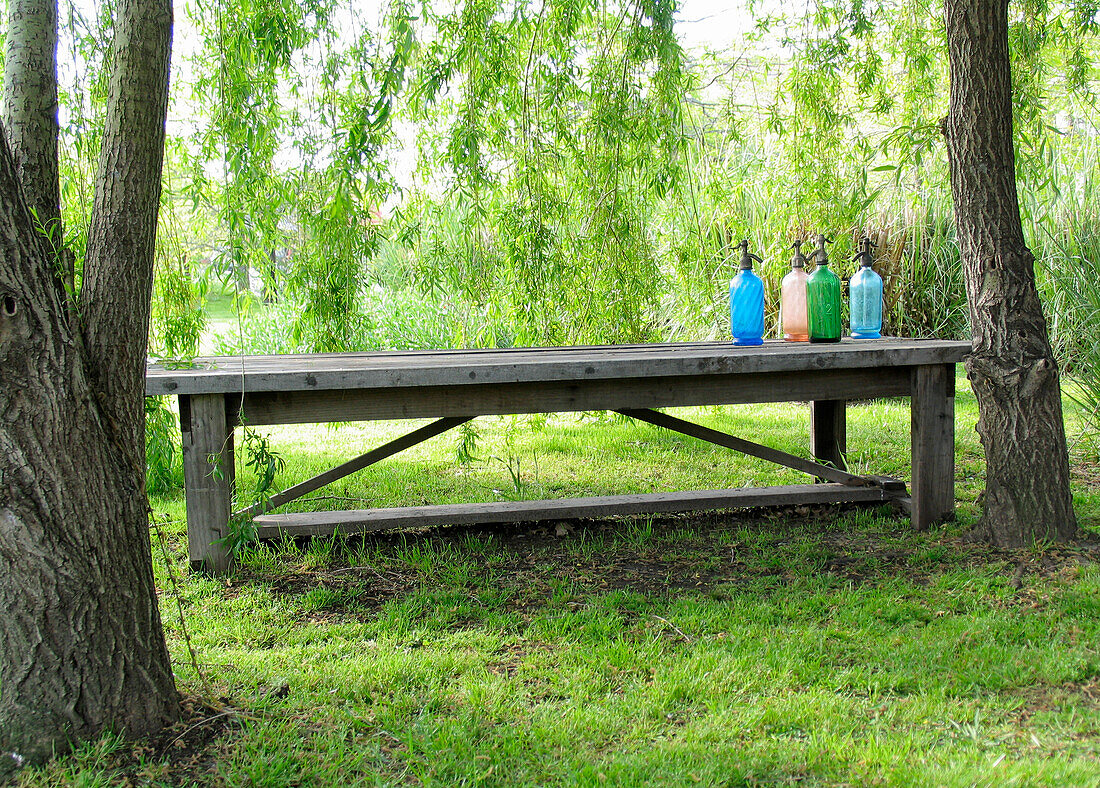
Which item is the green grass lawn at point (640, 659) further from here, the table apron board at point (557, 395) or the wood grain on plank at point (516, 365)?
the wood grain on plank at point (516, 365)

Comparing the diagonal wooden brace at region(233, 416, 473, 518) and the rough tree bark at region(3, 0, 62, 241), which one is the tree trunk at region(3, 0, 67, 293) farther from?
the diagonal wooden brace at region(233, 416, 473, 518)

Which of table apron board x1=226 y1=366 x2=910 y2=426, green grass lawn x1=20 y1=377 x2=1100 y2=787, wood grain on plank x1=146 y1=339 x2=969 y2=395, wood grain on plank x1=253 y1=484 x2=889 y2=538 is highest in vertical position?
wood grain on plank x1=146 y1=339 x2=969 y2=395

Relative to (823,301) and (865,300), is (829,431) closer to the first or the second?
(865,300)

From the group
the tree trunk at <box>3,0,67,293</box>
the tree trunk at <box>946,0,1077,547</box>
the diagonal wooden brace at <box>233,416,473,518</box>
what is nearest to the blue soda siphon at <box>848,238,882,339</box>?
the tree trunk at <box>946,0,1077,547</box>

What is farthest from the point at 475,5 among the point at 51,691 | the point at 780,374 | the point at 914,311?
the point at 914,311

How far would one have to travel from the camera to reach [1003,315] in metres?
2.95

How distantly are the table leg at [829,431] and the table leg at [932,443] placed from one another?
0.71 m

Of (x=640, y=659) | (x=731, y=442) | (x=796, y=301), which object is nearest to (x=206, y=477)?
(x=640, y=659)

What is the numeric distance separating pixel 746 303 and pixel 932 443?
856 millimetres

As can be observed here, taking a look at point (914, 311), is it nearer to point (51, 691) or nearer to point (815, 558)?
point (815, 558)

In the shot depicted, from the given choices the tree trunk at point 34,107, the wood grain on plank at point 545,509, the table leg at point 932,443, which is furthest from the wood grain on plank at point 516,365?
the tree trunk at point 34,107

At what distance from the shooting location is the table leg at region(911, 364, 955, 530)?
326cm

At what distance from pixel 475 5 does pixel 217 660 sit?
8.85 feet

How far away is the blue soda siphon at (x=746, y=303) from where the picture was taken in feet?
11.4
